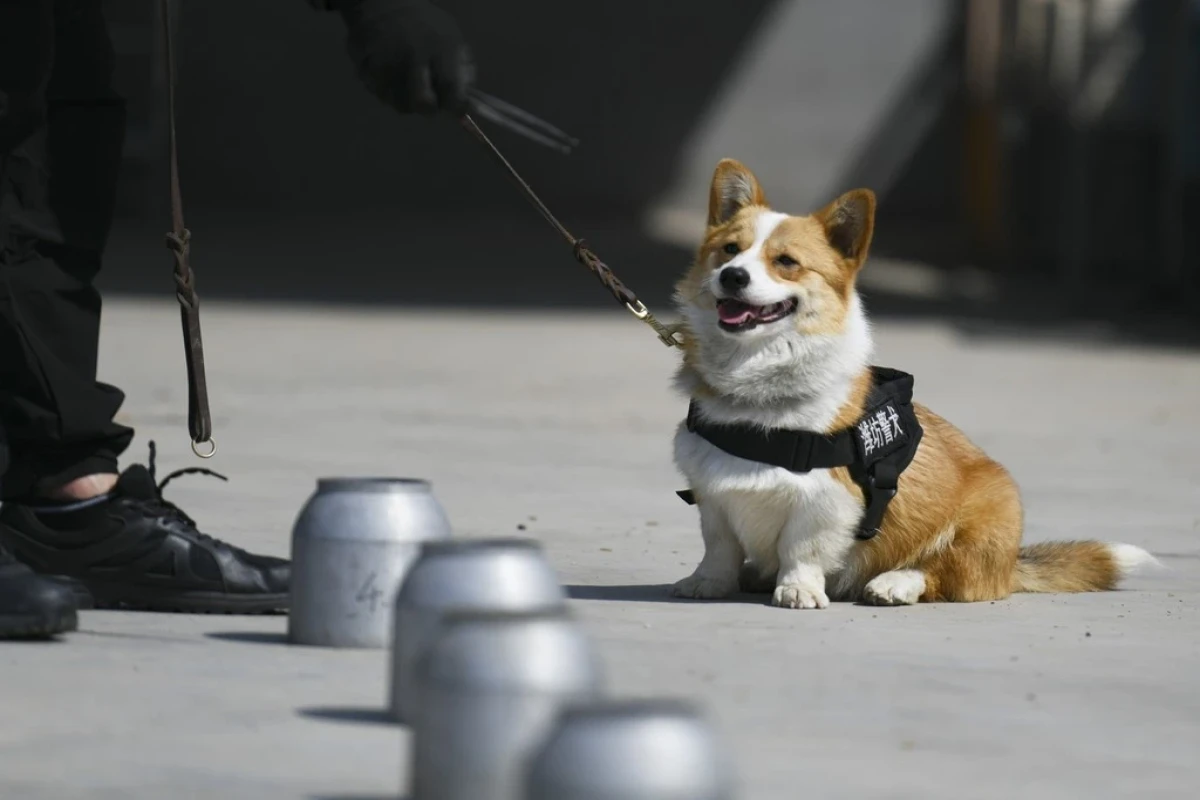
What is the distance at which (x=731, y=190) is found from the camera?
5.43 meters

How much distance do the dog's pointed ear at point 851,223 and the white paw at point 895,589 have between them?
0.79m

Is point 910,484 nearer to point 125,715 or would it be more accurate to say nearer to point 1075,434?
point 125,715

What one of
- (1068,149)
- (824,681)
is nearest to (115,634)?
(824,681)

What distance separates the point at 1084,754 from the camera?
3.45m

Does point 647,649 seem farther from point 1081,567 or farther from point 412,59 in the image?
point 1081,567

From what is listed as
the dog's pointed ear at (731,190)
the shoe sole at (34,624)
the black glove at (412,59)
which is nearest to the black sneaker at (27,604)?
the shoe sole at (34,624)

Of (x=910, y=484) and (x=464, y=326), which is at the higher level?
(x=464, y=326)

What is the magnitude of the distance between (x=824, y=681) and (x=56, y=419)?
1.67m

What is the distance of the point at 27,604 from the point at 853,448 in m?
1.95

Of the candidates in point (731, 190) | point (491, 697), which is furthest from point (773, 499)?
point (491, 697)

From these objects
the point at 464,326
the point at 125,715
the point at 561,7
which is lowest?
the point at 125,715

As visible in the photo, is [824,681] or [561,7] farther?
[561,7]

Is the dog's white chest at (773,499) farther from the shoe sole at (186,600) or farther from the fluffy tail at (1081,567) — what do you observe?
the shoe sole at (186,600)

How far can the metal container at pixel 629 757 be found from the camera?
227cm
